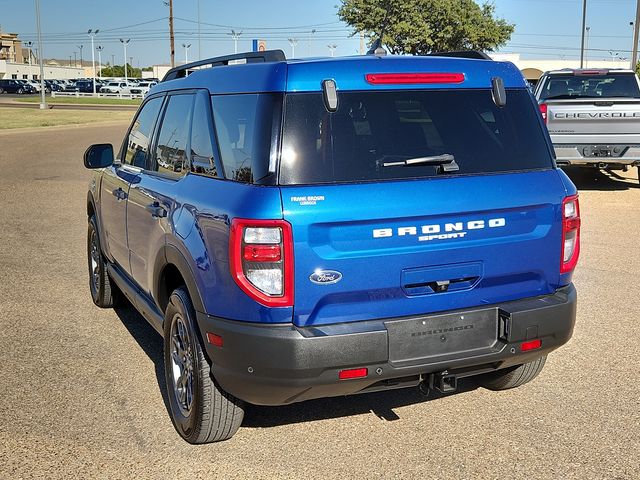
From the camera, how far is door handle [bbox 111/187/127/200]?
5210 mm

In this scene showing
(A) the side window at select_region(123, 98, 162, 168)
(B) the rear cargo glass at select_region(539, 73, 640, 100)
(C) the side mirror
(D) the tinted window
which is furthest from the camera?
(B) the rear cargo glass at select_region(539, 73, 640, 100)

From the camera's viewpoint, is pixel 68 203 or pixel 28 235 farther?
pixel 68 203

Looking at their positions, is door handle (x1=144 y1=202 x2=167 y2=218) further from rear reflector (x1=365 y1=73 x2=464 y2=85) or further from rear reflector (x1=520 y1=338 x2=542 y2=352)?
rear reflector (x1=520 y1=338 x2=542 y2=352)

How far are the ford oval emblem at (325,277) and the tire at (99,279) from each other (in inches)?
131

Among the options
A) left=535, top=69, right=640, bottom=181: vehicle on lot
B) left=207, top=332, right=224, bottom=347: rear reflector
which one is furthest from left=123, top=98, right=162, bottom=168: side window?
left=535, top=69, right=640, bottom=181: vehicle on lot

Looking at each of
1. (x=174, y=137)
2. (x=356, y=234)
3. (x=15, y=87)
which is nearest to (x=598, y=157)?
(x=174, y=137)

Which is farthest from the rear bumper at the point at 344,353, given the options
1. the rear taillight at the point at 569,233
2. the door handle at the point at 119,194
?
the door handle at the point at 119,194

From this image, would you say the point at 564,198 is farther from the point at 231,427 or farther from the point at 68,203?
the point at 68,203

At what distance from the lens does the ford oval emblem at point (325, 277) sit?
3330 millimetres

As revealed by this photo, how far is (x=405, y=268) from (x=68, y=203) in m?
10.2

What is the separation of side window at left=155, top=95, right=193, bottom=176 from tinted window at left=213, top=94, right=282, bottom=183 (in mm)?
474

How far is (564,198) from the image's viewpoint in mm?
3904

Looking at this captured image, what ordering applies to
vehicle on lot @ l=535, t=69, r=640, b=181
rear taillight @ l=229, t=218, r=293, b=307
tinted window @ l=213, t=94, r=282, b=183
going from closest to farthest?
rear taillight @ l=229, t=218, r=293, b=307
tinted window @ l=213, t=94, r=282, b=183
vehicle on lot @ l=535, t=69, r=640, b=181

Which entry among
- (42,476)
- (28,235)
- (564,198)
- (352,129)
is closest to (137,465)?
(42,476)
